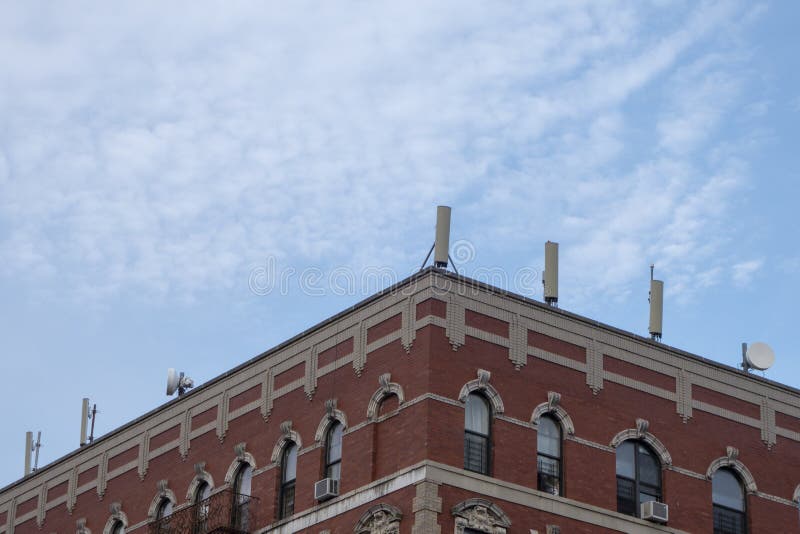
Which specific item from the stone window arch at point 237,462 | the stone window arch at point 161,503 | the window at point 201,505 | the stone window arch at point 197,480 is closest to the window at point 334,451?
the stone window arch at point 237,462

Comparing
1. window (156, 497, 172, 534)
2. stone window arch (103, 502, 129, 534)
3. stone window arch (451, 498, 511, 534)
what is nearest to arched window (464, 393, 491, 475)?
stone window arch (451, 498, 511, 534)

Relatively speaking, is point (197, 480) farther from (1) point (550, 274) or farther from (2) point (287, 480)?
(1) point (550, 274)

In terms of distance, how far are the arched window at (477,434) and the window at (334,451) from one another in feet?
12.5

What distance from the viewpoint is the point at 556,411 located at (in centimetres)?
4578

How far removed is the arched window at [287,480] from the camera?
47.6 metres

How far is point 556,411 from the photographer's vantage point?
45781 millimetres

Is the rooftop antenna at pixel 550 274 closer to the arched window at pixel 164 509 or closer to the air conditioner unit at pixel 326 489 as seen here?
the air conditioner unit at pixel 326 489

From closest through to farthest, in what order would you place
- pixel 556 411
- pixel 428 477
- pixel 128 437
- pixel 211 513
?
1. pixel 428 477
2. pixel 556 411
3. pixel 211 513
4. pixel 128 437

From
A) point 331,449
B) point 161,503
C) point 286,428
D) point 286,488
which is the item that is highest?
point 286,428

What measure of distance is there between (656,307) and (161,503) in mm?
15773

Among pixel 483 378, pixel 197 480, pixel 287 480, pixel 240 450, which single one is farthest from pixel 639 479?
pixel 197 480

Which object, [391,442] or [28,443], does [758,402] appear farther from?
[28,443]

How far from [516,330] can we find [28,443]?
80.9 feet

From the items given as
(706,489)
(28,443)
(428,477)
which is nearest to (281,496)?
(428,477)
